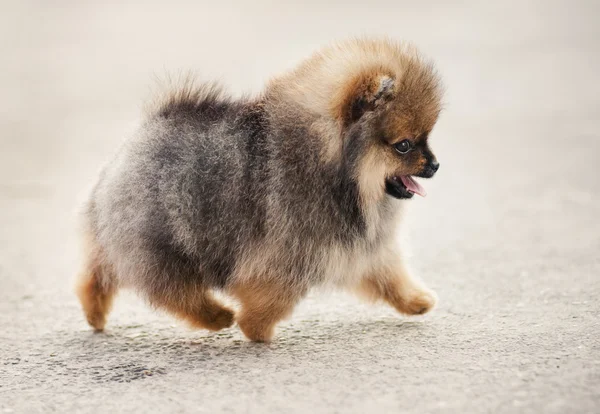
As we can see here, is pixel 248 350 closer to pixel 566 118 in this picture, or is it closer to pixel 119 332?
pixel 119 332

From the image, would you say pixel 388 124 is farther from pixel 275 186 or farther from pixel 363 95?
pixel 275 186

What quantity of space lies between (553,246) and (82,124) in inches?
265

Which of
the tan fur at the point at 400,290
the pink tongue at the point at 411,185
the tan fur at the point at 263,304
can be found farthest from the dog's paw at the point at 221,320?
the pink tongue at the point at 411,185

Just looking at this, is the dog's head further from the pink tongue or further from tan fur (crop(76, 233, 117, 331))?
tan fur (crop(76, 233, 117, 331))

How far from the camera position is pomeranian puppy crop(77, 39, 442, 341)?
3480 millimetres

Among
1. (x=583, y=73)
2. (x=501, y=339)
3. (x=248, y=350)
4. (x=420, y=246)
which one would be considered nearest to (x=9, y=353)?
(x=248, y=350)

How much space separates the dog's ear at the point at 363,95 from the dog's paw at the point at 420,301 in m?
1.03

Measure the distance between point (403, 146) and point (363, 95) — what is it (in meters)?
0.30

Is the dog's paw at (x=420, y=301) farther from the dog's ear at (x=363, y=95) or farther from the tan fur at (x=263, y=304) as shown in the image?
the dog's ear at (x=363, y=95)

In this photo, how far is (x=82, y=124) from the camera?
1001 cm

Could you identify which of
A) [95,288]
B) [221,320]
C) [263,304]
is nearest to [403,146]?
[263,304]

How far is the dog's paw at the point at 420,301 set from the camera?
3943 millimetres

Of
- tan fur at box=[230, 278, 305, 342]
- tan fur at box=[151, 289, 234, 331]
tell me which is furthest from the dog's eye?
tan fur at box=[151, 289, 234, 331]

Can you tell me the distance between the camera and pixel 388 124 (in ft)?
11.3
